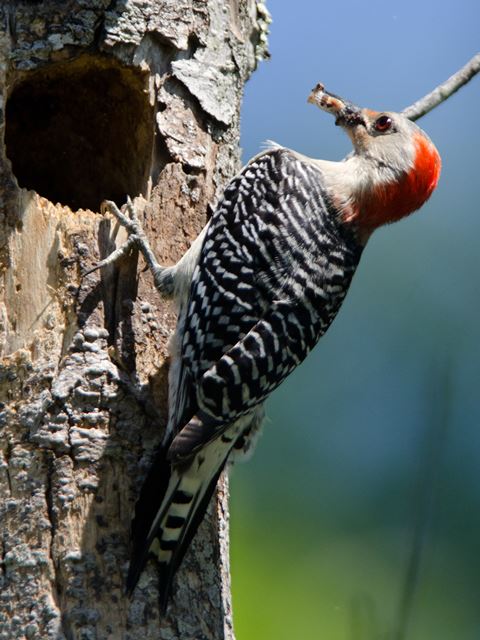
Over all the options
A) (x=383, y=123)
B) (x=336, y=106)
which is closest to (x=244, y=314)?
(x=383, y=123)

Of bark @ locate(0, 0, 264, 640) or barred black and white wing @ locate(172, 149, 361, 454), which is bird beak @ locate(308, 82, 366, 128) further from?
barred black and white wing @ locate(172, 149, 361, 454)

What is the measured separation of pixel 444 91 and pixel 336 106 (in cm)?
88

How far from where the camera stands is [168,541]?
3107 millimetres

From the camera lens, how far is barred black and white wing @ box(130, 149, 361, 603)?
3.22 meters

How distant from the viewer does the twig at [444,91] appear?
11.8 feet

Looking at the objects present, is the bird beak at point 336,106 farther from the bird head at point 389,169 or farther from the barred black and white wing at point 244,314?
the barred black and white wing at point 244,314

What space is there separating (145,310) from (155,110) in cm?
87

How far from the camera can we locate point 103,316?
3.34 metres

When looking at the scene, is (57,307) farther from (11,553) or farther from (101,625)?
(101,625)

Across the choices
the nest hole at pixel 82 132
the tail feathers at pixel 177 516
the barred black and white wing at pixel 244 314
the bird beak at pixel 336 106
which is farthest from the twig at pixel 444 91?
the tail feathers at pixel 177 516

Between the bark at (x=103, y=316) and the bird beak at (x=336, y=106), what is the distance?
39cm

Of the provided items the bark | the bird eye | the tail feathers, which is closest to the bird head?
the bird eye

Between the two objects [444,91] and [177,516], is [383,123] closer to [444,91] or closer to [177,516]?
[444,91]

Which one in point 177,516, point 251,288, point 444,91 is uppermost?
point 444,91
